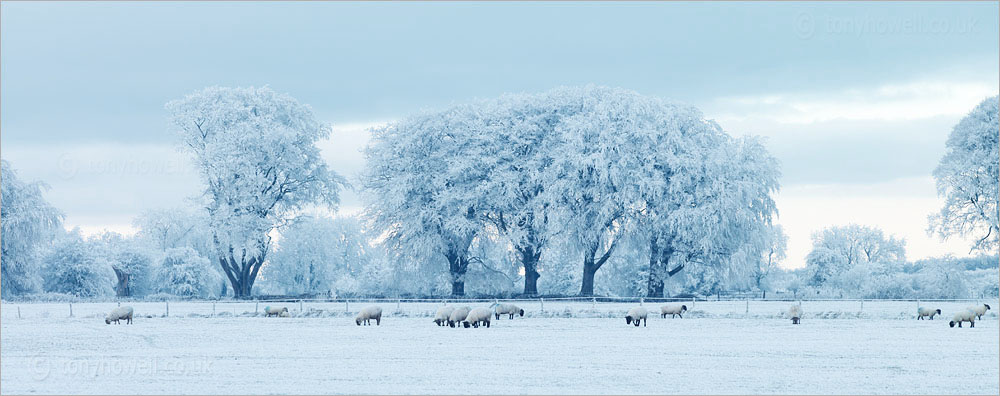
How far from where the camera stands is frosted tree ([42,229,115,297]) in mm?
82188

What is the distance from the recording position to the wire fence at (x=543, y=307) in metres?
55.1

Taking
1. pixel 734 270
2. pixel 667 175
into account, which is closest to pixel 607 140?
pixel 667 175

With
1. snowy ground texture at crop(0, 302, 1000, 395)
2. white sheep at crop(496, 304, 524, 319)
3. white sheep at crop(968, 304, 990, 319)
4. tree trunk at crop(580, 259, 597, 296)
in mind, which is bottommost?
snowy ground texture at crop(0, 302, 1000, 395)

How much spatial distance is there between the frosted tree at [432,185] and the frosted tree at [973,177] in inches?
1086

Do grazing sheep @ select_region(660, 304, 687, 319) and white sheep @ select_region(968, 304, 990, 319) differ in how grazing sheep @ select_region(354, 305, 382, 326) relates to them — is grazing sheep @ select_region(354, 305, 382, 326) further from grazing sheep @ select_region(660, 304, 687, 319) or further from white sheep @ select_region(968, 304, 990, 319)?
white sheep @ select_region(968, 304, 990, 319)

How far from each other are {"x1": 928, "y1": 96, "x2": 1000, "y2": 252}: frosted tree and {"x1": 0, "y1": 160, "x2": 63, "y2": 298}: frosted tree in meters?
55.8

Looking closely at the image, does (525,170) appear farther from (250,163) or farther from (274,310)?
(274,310)

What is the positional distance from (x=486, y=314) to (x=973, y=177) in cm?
3293

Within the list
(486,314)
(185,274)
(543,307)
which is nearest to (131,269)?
Result: (185,274)

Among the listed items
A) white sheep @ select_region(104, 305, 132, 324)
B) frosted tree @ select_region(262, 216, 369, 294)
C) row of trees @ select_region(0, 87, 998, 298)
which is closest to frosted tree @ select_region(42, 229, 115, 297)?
row of trees @ select_region(0, 87, 998, 298)

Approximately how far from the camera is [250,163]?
71375mm

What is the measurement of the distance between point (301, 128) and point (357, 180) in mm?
5197

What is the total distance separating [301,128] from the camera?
75750 mm

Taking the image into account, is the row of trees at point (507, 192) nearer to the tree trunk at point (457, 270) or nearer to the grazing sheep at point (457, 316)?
the tree trunk at point (457, 270)
